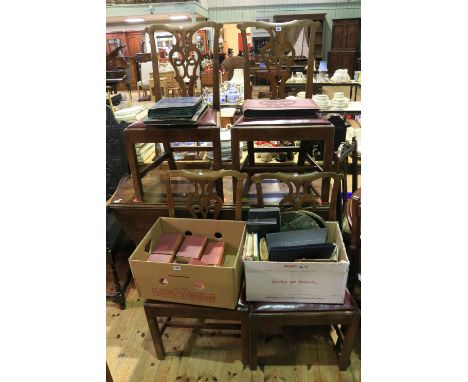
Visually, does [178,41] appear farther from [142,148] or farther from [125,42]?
[125,42]

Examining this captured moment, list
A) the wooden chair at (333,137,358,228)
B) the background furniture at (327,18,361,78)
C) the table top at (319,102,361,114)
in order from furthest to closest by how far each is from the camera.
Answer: the background furniture at (327,18,361,78) → the table top at (319,102,361,114) → the wooden chair at (333,137,358,228)

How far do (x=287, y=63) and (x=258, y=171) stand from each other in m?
0.65

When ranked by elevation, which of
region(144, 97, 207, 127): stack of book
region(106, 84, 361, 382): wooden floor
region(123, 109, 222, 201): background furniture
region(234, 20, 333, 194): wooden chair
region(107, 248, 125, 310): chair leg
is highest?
region(234, 20, 333, 194): wooden chair

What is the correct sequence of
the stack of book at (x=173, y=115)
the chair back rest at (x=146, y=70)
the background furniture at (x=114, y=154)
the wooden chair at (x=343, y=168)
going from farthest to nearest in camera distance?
the chair back rest at (x=146, y=70) → the background furniture at (x=114, y=154) → the wooden chair at (x=343, y=168) → the stack of book at (x=173, y=115)

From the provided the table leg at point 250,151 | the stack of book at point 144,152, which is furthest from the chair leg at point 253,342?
the stack of book at point 144,152

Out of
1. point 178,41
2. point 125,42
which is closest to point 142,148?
point 178,41

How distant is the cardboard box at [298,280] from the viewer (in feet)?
3.90

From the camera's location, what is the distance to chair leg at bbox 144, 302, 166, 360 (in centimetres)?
135

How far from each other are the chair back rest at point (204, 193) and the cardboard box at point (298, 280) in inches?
13.6

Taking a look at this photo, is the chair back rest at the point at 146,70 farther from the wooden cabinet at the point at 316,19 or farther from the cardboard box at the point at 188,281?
the cardboard box at the point at 188,281

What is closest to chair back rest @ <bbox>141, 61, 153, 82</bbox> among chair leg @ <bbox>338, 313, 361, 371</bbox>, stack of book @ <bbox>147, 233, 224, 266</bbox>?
stack of book @ <bbox>147, 233, 224, 266</bbox>

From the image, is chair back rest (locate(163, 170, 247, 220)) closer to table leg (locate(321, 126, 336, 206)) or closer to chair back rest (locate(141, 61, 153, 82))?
table leg (locate(321, 126, 336, 206))

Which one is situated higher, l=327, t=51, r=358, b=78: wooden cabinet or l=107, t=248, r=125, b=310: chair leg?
l=327, t=51, r=358, b=78: wooden cabinet

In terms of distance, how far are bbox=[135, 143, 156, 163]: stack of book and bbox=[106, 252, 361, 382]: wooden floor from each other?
3.55ft
